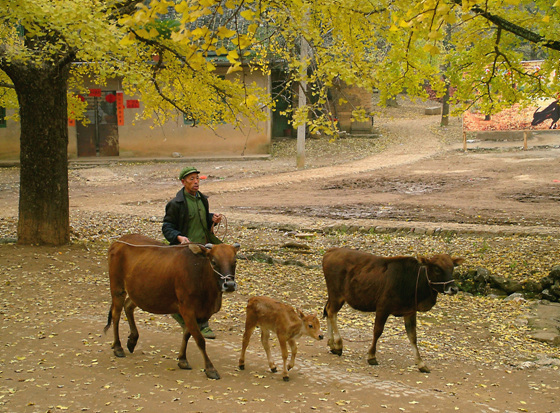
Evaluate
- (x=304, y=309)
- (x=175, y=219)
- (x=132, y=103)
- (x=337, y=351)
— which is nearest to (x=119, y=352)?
(x=175, y=219)

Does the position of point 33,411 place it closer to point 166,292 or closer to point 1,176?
point 166,292

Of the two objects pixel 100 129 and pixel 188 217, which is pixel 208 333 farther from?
pixel 100 129

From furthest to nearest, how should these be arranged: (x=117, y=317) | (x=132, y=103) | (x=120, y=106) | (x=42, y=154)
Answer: (x=120, y=106) < (x=132, y=103) < (x=42, y=154) < (x=117, y=317)

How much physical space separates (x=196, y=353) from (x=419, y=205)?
12709 millimetres

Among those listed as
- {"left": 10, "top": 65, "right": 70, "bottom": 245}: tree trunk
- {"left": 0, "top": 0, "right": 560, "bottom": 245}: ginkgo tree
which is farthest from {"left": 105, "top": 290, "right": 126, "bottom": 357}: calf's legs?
{"left": 10, "top": 65, "right": 70, "bottom": 245}: tree trunk

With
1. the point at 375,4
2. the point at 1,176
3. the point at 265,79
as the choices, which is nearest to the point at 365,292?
the point at 375,4

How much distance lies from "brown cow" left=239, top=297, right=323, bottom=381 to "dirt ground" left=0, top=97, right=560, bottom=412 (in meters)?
0.29

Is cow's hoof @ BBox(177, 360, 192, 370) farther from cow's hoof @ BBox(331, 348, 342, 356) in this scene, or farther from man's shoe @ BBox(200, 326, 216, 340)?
cow's hoof @ BBox(331, 348, 342, 356)

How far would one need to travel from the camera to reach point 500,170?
80.9ft

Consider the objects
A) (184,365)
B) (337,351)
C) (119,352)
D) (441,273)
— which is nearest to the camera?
(184,365)

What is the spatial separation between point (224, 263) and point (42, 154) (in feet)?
22.5

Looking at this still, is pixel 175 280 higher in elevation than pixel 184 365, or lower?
higher

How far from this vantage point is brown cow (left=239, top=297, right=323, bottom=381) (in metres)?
6.03

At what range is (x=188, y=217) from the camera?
23.3 ft
